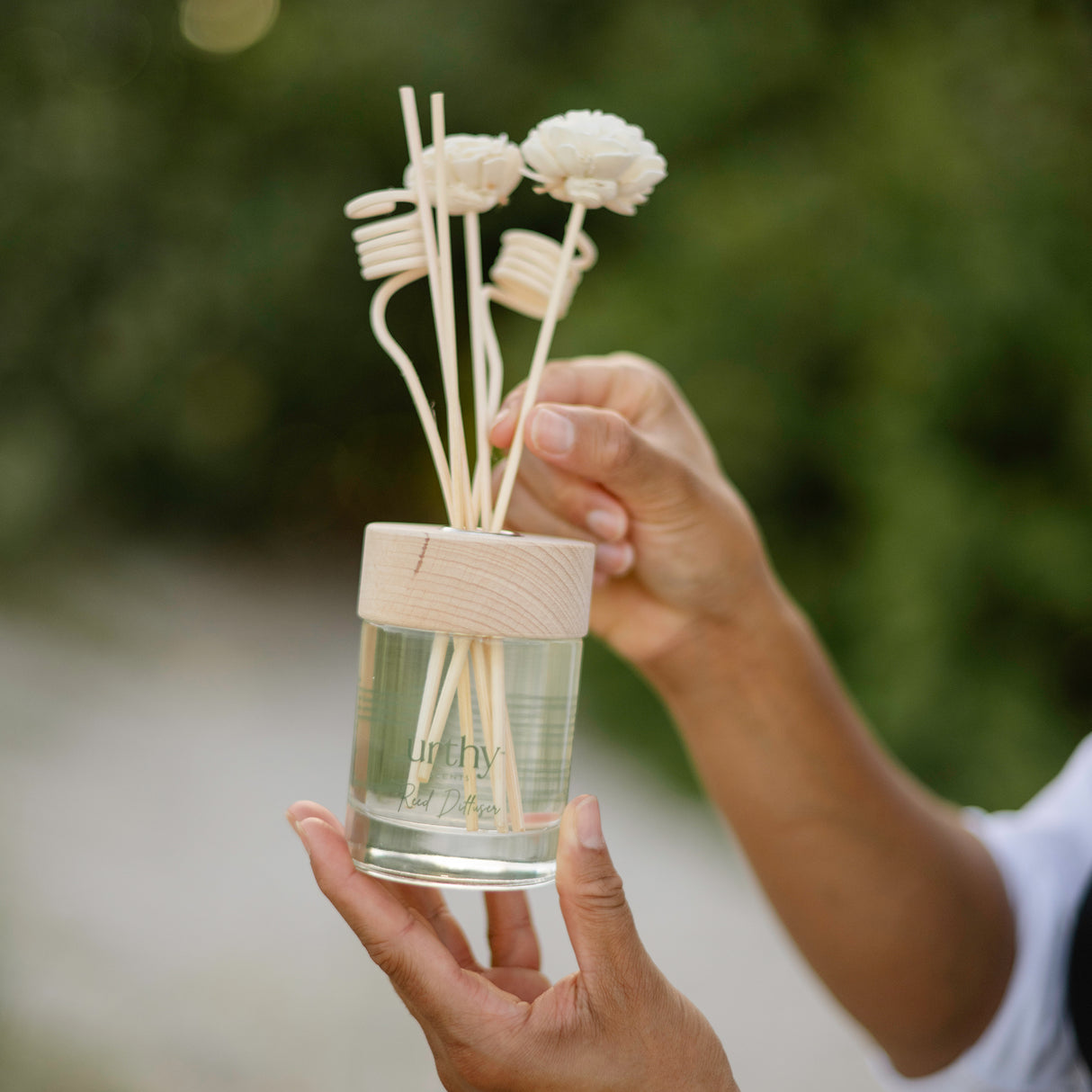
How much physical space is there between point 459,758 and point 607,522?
31 centimetres

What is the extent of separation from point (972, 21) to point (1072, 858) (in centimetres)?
210

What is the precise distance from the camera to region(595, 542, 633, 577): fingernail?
96 centimetres

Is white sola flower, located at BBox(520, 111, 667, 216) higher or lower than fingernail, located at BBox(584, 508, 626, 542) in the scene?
higher

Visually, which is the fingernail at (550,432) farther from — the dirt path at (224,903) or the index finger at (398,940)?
the dirt path at (224,903)

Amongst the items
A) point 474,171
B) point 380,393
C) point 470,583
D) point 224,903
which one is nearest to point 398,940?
point 470,583

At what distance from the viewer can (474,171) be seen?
0.72 m

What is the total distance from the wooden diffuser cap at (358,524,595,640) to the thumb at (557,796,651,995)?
0.12m

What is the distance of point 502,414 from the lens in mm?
791

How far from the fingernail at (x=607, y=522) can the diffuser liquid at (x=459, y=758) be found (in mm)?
234

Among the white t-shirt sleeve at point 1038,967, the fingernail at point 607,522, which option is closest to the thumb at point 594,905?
the fingernail at point 607,522

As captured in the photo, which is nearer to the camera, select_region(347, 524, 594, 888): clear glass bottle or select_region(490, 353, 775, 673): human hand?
select_region(347, 524, 594, 888): clear glass bottle

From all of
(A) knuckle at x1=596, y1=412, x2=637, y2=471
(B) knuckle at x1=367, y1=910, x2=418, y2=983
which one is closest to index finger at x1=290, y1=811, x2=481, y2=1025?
(B) knuckle at x1=367, y1=910, x2=418, y2=983

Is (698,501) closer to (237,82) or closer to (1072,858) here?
(1072,858)

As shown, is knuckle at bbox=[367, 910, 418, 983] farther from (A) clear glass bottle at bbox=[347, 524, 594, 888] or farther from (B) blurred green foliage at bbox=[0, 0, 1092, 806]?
(B) blurred green foliage at bbox=[0, 0, 1092, 806]
